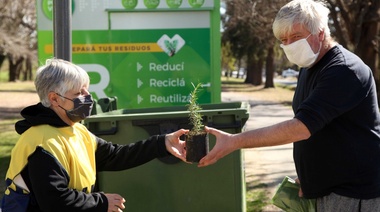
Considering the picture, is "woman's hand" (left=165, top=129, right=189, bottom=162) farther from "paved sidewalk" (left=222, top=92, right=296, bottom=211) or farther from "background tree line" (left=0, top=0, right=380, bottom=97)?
"background tree line" (left=0, top=0, right=380, bottom=97)

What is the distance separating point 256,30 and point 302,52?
1053 inches

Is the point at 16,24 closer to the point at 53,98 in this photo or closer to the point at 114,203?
the point at 53,98

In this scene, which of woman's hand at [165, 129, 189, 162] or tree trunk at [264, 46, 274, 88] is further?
tree trunk at [264, 46, 274, 88]

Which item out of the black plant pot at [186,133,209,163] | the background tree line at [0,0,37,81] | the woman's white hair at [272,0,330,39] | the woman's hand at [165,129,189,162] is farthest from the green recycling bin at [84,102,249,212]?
the background tree line at [0,0,37,81]

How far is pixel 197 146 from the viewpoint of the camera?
10.2 feet

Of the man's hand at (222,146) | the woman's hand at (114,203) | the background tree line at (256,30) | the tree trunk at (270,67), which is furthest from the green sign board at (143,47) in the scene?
the tree trunk at (270,67)

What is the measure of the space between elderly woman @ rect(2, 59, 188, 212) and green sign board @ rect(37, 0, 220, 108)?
15.9 ft

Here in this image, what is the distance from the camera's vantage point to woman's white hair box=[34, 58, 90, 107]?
2.78m

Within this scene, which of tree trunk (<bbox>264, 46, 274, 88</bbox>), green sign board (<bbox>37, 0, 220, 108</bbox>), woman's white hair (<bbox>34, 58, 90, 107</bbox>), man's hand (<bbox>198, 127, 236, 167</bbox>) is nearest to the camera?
woman's white hair (<bbox>34, 58, 90, 107</bbox>)

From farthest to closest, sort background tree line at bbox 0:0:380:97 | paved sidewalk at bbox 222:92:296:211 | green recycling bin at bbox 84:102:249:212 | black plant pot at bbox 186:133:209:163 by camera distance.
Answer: background tree line at bbox 0:0:380:97, paved sidewalk at bbox 222:92:296:211, green recycling bin at bbox 84:102:249:212, black plant pot at bbox 186:133:209:163

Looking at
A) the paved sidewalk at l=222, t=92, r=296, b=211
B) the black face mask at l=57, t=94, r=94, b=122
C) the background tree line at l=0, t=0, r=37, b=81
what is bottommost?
the paved sidewalk at l=222, t=92, r=296, b=211

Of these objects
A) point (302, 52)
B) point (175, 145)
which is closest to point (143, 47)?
point (175, 145)

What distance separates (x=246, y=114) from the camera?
4457 millimetres

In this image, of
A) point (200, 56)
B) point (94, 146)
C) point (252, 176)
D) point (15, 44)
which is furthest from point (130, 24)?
point (15, 44)
